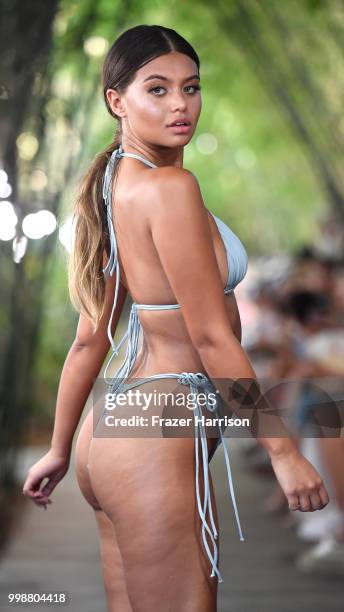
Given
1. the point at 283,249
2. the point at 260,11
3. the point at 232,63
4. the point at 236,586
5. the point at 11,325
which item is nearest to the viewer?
the point at 236,586

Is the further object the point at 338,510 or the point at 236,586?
the point at 338,510

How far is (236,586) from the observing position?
4.13 m

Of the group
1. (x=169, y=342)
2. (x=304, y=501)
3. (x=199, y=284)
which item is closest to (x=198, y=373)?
(x=169, y=342)

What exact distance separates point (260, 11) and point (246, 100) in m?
2.16

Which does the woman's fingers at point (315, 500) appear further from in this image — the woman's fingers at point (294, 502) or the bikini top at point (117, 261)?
the bikini top at point (117, 261)

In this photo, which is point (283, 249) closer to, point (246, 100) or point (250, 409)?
point (246, 100)

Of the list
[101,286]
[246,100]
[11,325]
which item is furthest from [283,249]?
[101,286]

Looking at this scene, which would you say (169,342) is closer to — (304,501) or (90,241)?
(90,241)

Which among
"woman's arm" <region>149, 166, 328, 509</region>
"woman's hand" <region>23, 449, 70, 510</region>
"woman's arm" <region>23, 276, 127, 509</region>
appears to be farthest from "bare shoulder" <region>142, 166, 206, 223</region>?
"woman's hand" <region>23, 449, 70, 510</region>

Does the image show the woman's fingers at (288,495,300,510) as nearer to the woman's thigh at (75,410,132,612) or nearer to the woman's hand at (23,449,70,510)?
the woman's thigh at (75,410,132,612)

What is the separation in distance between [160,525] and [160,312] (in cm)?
33

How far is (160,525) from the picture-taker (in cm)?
170

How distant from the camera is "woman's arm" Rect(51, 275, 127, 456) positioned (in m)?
1.89

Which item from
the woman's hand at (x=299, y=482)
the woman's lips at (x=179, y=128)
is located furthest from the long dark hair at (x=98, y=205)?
the woman's hand at (x=299, y=482)
